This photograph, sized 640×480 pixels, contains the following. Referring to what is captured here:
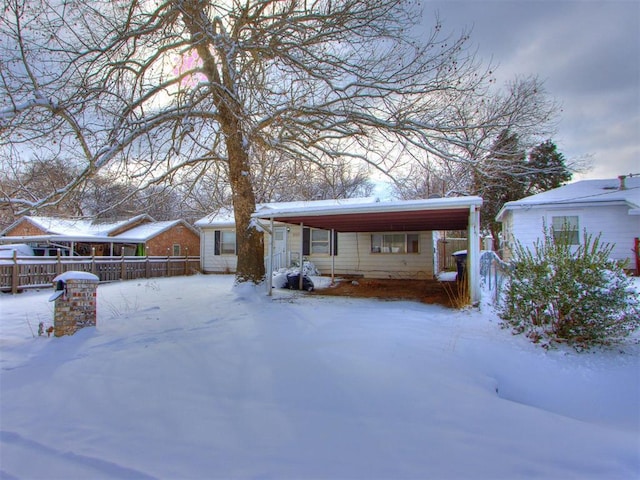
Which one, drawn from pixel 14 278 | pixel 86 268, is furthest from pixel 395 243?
pixel 14 278

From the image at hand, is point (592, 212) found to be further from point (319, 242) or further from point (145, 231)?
point (145, 231)

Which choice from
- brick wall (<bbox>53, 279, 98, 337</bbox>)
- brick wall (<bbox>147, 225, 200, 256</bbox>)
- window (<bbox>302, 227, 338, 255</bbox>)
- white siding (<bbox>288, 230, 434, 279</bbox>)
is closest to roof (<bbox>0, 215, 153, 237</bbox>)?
brick wall (<bbox>147, 225, 200, 256</bbox>)

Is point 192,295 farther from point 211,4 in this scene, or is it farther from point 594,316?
point 594,316

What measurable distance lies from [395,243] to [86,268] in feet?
40.0

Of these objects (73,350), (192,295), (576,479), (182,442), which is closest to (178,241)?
(192,295)

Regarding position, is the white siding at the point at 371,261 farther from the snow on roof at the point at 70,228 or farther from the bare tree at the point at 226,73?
the snow on roof at the point at 70,228

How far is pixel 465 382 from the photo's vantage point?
11.6ft

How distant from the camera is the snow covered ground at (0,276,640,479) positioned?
2.34m

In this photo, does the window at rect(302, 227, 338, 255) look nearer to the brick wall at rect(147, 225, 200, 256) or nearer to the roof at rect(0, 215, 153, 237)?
the roof at rect(0, 215, 153, 237)

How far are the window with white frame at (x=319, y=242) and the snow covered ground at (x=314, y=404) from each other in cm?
1002

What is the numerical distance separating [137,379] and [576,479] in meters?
3.81

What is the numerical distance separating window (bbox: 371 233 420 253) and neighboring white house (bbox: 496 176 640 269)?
3545mm

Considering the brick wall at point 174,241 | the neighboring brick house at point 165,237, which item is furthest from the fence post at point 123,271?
the brick wall at point 174,241

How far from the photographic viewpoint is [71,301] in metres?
5.26
